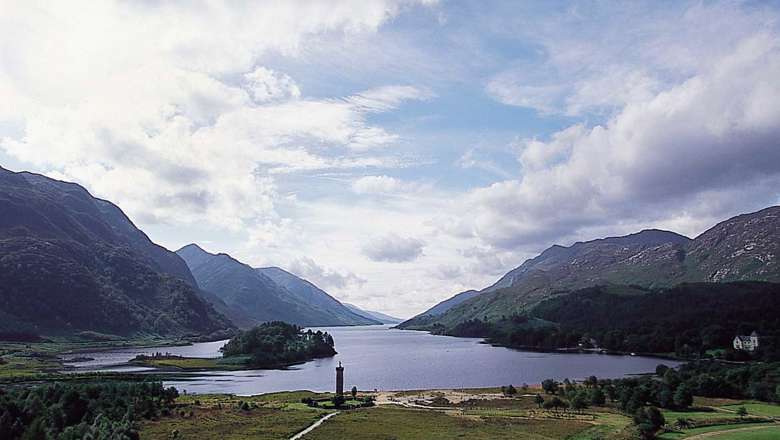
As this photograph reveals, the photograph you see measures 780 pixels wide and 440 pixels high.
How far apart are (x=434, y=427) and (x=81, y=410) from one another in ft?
166

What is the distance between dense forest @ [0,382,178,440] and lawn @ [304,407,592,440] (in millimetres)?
25223

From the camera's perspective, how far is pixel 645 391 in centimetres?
10688

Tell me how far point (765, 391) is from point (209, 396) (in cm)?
10629

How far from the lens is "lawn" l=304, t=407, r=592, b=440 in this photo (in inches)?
3231

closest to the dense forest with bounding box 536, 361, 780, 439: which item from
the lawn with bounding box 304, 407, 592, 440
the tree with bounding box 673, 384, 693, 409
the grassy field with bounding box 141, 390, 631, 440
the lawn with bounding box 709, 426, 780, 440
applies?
the tree with bounding box 673, 384, 693, 409

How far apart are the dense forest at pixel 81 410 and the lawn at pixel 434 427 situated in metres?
25.2

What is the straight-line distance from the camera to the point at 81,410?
9188 centimetres

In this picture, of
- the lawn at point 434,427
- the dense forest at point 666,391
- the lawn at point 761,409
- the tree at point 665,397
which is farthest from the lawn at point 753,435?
the tree at point 665,397

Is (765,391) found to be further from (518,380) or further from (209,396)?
(209,396)

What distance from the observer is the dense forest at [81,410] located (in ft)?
229

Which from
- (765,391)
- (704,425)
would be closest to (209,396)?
(704,425)

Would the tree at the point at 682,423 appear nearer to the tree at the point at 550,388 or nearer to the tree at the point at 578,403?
the tree at the point at 578,403

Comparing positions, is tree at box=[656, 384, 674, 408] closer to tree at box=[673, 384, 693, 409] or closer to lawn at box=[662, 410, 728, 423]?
tree at box=[673, 384, 693, 409]

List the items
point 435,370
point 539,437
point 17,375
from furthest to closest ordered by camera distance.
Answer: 1. point 435,370
2. point 17,375
3. point 539,437
